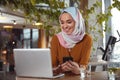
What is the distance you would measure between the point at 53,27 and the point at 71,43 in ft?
6.48

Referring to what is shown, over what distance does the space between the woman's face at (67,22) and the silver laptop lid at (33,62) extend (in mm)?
560

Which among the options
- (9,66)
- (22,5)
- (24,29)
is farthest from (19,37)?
(22,5)

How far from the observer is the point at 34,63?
181 centimetres

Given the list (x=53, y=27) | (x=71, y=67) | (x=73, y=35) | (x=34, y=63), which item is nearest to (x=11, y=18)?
(x=53, y=27)

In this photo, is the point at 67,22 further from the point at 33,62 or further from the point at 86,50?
the point at 33,62

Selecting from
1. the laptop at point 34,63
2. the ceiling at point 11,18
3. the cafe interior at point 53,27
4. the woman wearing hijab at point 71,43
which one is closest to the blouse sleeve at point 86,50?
the woman wearing hijab at point 71,43

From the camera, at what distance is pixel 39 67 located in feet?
5.92

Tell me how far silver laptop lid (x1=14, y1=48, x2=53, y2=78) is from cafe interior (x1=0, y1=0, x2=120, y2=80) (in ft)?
0.55

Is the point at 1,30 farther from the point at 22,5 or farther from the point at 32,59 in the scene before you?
the point at 32,59

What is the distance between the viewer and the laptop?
1754 millimetres

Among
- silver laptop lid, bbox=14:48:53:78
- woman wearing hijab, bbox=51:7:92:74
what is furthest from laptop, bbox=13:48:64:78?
woman wearing hijab, bbox=51:7:92:74

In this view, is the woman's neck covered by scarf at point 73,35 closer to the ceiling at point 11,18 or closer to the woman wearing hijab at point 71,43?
the woman wearing hijab at point 71,43

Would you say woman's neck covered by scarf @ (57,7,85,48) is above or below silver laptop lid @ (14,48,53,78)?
above

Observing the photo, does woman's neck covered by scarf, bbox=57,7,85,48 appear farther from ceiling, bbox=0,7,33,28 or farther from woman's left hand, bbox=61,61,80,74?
ceiling, bbox=0,7,33,28
